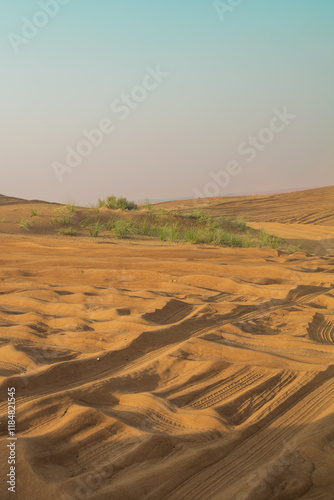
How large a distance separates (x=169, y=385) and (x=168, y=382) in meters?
0.04

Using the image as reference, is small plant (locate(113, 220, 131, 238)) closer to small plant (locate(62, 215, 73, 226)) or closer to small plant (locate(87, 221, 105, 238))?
small plant (locate(87, 221, 105, 238))

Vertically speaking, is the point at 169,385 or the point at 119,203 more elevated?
the point at 119,203

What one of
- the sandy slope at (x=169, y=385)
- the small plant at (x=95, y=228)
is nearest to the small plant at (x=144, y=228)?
the small plant at (x=95, y=228)

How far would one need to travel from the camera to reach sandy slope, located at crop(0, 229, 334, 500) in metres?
1.61

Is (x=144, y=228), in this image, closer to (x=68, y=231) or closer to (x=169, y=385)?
(x=68, y=231)

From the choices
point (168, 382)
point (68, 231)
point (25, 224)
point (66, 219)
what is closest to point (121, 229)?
point (68, 231)

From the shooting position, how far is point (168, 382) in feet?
7.79

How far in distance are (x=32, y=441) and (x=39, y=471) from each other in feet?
0.62

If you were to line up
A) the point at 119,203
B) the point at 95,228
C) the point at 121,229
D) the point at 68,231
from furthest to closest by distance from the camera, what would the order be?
the point at 119,203 → the point at 95,228 → the point at 121,229 → the point at 68,231

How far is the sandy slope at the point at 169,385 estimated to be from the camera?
1.61 m

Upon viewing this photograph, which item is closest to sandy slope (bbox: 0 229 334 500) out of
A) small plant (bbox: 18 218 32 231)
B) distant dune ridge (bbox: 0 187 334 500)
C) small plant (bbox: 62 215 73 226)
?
distant dune ridge (bbox: 0 187 334 500)

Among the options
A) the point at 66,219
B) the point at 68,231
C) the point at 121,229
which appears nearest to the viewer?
the point at 68,231

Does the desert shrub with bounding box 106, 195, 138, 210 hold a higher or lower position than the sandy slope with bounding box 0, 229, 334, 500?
higher

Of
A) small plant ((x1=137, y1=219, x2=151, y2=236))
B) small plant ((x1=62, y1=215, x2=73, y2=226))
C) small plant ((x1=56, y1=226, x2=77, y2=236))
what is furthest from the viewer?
small plant ((x1=137, y1=219, x2=151, y2=236))
